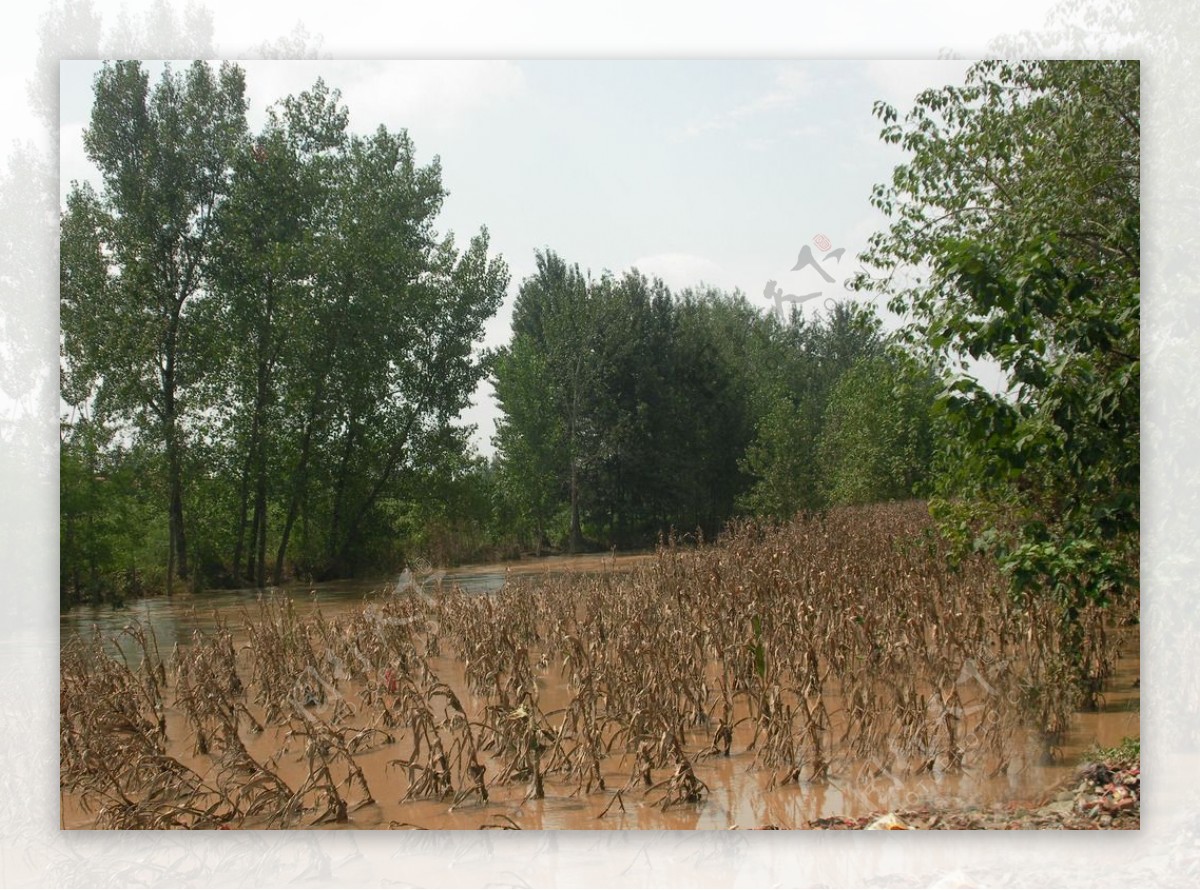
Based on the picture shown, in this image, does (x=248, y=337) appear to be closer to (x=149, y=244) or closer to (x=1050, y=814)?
(x=149, y=244)

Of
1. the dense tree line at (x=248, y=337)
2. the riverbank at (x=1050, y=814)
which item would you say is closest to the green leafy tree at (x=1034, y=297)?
the riverbank at (x=1050, y=814)

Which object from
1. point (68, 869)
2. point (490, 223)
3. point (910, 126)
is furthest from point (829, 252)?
point (68, 869)

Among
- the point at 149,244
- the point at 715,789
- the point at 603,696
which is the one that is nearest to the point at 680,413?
the point at 603,696

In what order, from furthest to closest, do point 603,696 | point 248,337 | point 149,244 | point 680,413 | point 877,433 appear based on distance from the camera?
point 680,413, point 877,433, point 248,337, point 149,244, point 603,696

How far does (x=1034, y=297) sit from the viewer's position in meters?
4.48

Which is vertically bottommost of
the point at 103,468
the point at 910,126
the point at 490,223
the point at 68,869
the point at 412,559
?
the point at 68,869

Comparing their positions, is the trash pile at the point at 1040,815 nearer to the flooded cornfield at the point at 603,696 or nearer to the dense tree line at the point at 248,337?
the flooded cornfield at the point at 603,696

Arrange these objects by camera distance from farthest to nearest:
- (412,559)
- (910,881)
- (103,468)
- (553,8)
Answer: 1. (412,559)
2. (103,468)
3. (553,8)
4. (910,881)

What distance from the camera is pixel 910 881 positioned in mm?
4238

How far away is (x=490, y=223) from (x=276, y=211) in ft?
3.93

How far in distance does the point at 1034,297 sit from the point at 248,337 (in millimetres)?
3811

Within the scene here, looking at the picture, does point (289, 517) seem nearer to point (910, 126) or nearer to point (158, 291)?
point (158, 291)

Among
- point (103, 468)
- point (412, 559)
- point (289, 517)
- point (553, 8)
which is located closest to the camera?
point (553, 8)

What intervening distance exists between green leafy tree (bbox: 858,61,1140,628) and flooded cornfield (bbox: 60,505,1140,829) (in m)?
0.55
